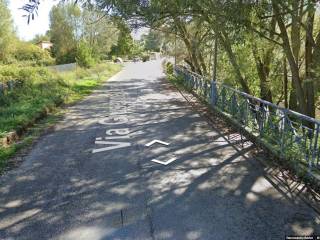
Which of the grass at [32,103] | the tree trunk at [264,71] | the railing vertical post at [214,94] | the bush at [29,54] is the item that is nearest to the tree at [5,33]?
the bush at [29,54]

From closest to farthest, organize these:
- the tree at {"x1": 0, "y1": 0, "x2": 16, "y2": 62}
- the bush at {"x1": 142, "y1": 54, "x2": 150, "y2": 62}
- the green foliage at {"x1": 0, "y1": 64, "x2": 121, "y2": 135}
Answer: the green foliage at {"x1": 0, "y1": 64, "x2": 121, "y2": 135}, the tree at {"x1": 0, "y1": 0, "x2": 16, "y2": 62}, the bush at {"x1": 142, "y1": 54, "x2": 150, "y2": 62}

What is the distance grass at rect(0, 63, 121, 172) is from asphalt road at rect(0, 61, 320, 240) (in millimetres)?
623

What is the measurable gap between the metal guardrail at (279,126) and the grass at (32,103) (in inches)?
207

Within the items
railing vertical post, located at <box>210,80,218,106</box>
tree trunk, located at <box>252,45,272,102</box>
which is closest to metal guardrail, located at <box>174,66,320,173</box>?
railing vertical post, located at <box>210,80,218,106</box>

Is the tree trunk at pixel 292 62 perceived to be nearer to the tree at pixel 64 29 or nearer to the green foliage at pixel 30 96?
the green foliage at pixel 30 96

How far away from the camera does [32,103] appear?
12.4m

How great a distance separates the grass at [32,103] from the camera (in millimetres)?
8750

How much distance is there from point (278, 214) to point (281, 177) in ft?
4.58

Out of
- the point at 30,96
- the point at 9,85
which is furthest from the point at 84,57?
the point at 30,96

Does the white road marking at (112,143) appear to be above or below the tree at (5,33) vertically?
below

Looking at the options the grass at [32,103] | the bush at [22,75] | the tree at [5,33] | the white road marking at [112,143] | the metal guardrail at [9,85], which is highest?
the tree at [5,33]

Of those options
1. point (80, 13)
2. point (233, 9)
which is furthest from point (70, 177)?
point (80, 13)

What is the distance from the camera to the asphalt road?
170 inches

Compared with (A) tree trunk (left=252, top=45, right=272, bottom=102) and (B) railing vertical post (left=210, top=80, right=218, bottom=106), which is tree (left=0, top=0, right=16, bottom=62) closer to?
(B) railing vertical post (left=210, top=80, right=218, bottom=106)
